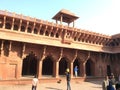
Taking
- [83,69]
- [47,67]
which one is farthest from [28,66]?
[83,69]

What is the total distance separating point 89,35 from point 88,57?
3029mm

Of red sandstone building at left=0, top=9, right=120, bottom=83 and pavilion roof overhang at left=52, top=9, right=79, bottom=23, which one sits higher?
pavilion roof overhang at left=52, top=9, right=79, bottom=23

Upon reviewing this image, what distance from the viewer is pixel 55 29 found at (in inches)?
669

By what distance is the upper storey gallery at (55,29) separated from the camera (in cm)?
1445

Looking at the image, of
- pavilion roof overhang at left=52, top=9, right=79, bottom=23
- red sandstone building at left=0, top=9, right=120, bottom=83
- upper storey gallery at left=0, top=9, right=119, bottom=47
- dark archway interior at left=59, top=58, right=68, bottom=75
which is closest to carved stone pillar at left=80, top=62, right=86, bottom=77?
red sandstone building at left=0, top=9, right=120, bottom=83

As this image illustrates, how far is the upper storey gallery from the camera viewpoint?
14453mm

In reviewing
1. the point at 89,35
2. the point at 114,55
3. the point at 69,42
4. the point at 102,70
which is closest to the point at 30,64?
the point at 69,42

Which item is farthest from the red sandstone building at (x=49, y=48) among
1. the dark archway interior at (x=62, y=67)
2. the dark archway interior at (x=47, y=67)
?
the dark archway interior at (x=62, y=67)

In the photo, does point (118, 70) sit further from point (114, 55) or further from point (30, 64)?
point (30, 64)

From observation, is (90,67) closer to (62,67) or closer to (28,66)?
(62,67)

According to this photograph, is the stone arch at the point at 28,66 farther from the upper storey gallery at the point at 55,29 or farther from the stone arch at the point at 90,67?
the stone arch at the point at 90,67

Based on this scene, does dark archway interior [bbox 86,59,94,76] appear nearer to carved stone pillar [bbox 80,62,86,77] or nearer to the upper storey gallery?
carved stone pillar [bbox 80,62,86,77]

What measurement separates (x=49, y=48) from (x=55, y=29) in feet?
7.87

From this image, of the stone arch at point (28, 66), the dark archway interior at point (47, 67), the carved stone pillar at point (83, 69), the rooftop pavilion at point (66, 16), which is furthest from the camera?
the rooftop pavilion at point (66, 16)
